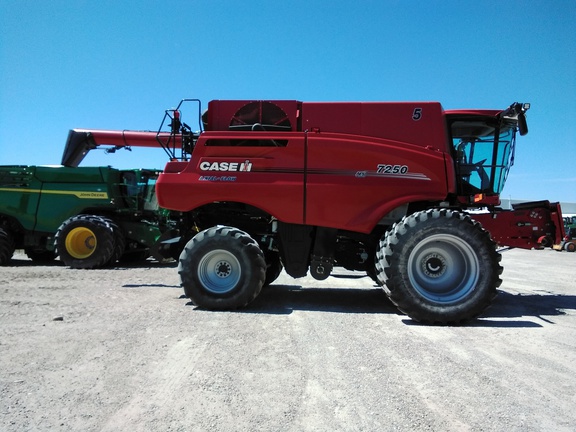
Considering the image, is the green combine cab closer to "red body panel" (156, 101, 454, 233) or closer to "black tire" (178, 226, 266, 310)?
"red body panel" (156, 101, 454, 233)

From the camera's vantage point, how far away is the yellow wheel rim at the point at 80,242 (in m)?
9.73

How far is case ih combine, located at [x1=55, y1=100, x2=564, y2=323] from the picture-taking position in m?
4.89

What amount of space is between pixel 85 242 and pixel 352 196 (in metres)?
7.51

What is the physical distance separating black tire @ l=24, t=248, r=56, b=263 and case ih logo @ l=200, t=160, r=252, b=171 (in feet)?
28.7

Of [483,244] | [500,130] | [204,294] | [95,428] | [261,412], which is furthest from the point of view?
[500,130]

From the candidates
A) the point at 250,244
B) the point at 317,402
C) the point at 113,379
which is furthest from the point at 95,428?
the point at 250,244

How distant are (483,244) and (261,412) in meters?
3.61

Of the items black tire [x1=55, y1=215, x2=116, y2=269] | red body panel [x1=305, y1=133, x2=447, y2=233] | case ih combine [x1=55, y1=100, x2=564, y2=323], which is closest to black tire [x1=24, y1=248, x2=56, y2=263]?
black tire [x1=55, y1=215, x2=116, y2=269]

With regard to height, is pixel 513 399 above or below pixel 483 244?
below

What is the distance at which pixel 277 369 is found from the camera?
313 cm

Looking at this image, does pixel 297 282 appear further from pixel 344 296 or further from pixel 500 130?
pixel 500 130

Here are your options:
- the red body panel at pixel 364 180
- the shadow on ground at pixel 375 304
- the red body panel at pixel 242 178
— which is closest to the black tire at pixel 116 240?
the shadow on ground at pixel 375 304

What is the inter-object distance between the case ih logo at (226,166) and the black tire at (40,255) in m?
8.75

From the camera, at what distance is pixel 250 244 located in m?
5.18
